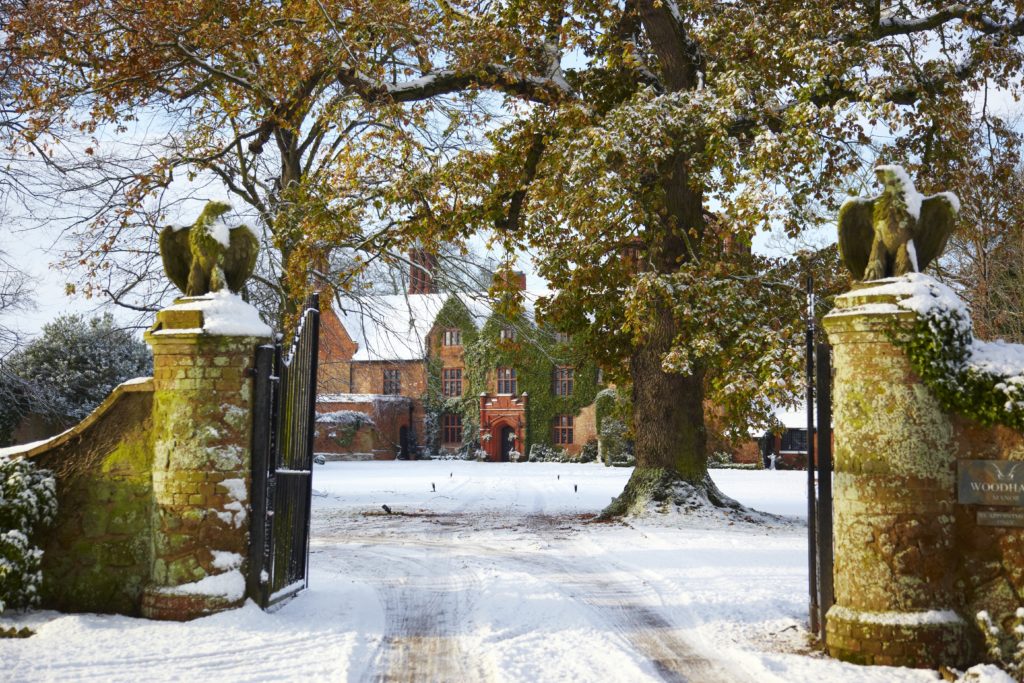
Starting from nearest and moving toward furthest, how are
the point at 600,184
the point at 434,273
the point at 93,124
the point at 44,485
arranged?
the point at 44,485
the point at 600,184
the point at 93,124
the point at 434,273

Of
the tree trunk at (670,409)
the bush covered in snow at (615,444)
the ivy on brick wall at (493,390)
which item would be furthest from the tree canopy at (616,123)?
the ivy on brick wall at (493,390)

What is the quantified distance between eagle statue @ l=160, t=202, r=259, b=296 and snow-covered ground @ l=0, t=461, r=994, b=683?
2765 mm

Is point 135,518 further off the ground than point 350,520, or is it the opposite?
point 135,518

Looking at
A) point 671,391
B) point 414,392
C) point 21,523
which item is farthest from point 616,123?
point 414,392

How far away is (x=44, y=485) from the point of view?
6.84m

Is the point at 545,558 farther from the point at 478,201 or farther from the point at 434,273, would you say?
the point at 434,273

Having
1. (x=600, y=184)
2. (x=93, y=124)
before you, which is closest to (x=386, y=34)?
(x=600, y=184)

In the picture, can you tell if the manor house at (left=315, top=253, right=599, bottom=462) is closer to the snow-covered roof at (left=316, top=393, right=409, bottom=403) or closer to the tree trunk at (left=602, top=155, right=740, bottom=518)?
the snow-covered roof at (left=316, top=393, right=409, bottom=403)

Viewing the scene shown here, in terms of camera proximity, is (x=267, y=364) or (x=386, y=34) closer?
(x=267, y=364)

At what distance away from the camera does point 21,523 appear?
21.7 ft

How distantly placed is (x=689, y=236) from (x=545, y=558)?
7099 millimetres

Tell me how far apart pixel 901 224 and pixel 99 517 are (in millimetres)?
6705

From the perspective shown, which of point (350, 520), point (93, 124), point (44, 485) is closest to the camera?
point (44, 485)

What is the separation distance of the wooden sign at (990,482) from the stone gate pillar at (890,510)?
7cm
